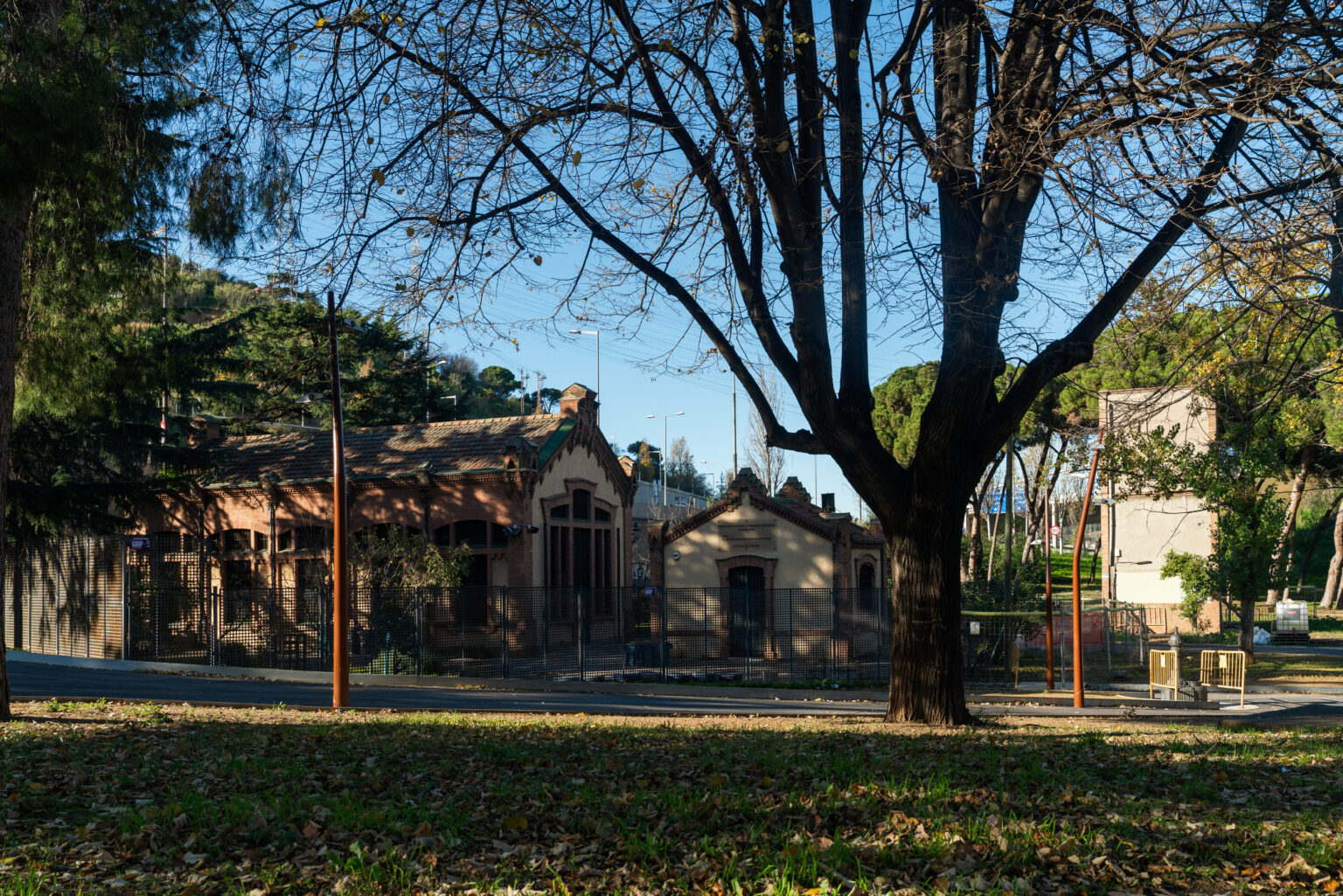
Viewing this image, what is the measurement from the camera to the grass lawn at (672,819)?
193 inches

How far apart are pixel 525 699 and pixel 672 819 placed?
17.7 m

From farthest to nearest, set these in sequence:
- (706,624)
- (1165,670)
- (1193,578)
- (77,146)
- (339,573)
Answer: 1. (1193,578)
2. (706,624)
3. (1165,670)
4. (339,573)
5. (77,146)

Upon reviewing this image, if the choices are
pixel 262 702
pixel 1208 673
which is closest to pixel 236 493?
pixel 262 702

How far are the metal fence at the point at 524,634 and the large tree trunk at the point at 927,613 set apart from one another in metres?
17.1

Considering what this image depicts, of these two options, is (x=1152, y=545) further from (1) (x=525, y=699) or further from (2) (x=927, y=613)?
(2) (x=927, y=613)

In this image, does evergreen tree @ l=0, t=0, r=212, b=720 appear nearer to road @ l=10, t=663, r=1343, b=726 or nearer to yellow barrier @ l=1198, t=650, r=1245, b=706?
road @ l=10, t=663, r=1343, b=726

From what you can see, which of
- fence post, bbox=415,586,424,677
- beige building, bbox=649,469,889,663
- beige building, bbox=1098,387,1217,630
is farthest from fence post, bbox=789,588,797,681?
beige building, bbox=1098,387,1217,630

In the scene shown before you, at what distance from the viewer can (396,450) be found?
3544 centimetres

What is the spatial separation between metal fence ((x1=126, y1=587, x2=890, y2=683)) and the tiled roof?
4.75 metres

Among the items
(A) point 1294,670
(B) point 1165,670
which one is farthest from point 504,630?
(A) point 1294,670

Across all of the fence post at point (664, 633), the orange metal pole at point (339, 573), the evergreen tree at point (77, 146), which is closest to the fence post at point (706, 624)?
the fence post at point (664, 633)

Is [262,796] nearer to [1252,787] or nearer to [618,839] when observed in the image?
[618,839]

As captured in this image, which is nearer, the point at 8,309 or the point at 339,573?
the point at 8,309

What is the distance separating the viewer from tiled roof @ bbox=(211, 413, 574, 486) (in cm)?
3400
